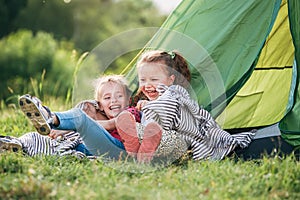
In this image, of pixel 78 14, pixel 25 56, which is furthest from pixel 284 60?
pixel 78 14

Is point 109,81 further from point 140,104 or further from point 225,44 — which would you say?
point 225,44

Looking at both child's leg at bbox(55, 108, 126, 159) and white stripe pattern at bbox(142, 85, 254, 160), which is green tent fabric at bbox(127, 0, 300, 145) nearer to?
white stripe pattern at bbox(142, 85, 254, 160)

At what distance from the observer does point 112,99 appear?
13.4 feet

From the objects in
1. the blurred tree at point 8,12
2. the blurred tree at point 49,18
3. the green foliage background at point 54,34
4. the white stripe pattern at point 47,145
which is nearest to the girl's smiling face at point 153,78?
the white stripe pattern at point 47,145

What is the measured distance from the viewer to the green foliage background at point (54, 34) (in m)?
14.7

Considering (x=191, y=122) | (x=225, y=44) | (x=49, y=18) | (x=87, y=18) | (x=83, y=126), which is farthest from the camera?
(x=87, y=18)

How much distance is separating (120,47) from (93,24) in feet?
16.4

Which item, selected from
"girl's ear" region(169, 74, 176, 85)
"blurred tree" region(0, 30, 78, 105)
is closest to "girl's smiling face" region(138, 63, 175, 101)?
"girl's ear" region(169, 74, 176, 85)

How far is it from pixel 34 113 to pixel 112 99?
0.80 meters

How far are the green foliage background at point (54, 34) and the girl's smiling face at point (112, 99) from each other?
496cm

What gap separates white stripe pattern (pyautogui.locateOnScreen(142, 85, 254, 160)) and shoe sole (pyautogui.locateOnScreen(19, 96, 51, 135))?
619 mm

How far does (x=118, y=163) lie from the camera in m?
3.47

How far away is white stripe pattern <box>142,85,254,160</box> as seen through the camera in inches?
144

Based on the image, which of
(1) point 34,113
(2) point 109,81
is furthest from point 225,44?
(1) point 34,113
